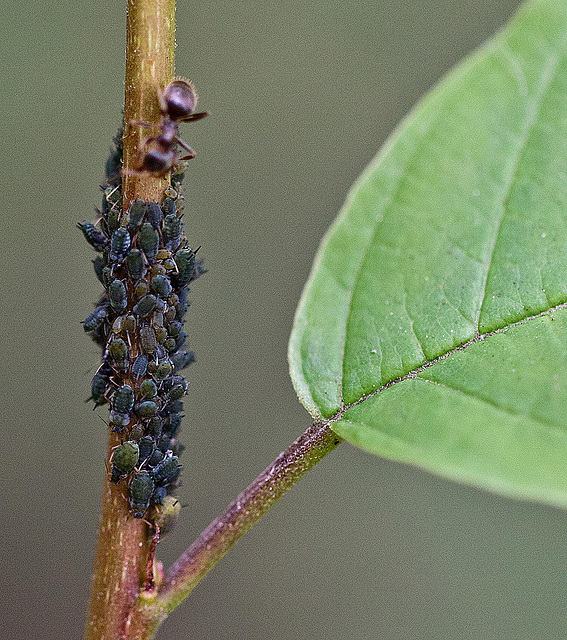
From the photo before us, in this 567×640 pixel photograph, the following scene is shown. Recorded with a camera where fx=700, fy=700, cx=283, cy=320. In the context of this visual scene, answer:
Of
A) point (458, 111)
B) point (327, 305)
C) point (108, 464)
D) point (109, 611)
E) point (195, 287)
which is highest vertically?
point (458, 111)

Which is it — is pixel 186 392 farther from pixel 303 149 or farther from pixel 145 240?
pixel 303 149

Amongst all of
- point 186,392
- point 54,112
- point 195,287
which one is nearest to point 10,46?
point 54,112

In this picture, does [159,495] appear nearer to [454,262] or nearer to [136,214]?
[136,214]

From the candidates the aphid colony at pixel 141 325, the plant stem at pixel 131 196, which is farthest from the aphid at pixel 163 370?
the plant stem at pixel 131 196

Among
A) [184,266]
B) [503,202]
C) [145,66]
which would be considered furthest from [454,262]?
[145,66]

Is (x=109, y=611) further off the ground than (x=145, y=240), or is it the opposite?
(x=145, y=240)

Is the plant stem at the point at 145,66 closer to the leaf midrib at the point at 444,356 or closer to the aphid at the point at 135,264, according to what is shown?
the aphid at the point at 135,264

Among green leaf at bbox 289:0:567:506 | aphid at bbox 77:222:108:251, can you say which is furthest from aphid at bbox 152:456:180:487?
aphid at bbox 77:222:108:251

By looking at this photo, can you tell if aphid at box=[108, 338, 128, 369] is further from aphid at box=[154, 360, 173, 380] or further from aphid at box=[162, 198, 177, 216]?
aphid at box=[162, 198, 177, 216]
